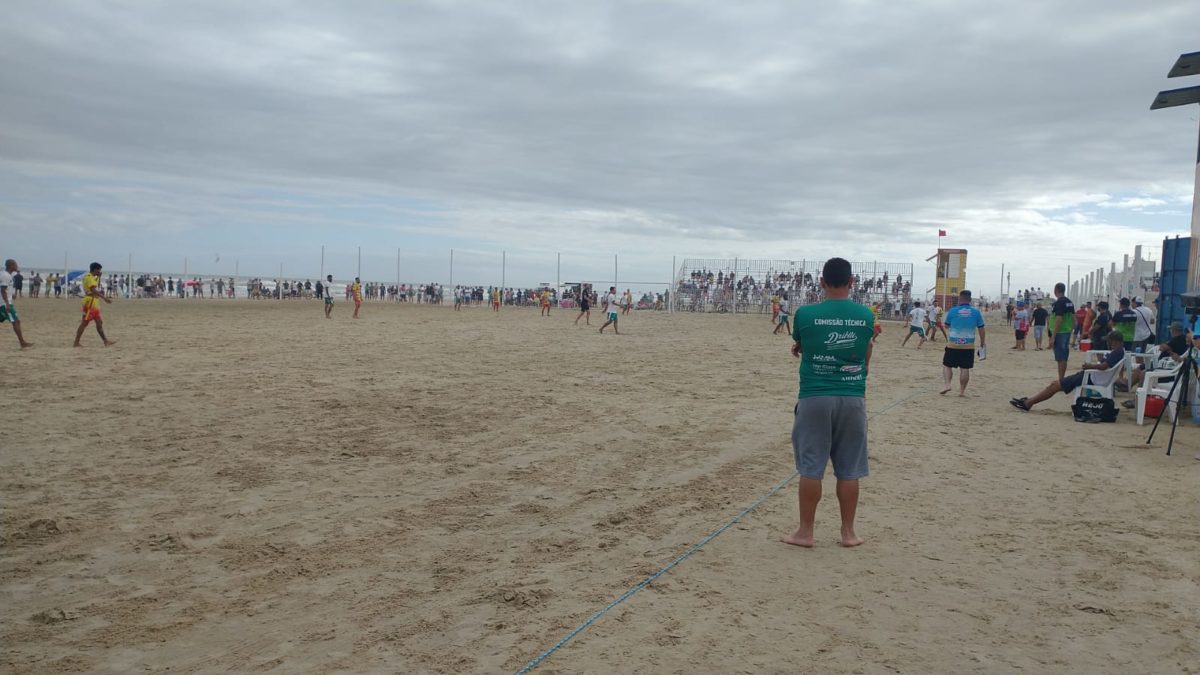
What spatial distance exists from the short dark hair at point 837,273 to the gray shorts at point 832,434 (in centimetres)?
70

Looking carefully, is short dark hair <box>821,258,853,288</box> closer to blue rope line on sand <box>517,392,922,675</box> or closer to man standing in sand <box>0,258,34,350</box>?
blue rope line on sand <box>517,392,922,675</box>

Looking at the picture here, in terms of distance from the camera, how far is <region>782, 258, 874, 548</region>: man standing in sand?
4742 mm

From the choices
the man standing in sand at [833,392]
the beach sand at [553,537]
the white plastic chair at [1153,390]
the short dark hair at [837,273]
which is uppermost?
the short dark hair at [837,273]

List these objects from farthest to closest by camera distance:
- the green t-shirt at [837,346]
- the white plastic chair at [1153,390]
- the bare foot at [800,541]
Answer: the white plastic chair at [1153,390] < the bare foot at [800,541] < the green t-shirt at [837,346]

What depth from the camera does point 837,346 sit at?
187 inches

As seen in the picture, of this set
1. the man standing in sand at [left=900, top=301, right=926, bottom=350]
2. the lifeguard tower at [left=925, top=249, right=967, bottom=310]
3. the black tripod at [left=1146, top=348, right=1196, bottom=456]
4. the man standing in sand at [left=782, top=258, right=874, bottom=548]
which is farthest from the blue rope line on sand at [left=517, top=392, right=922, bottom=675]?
the lifeguard tower at [left=925, top=249, right=967, bottom=310]

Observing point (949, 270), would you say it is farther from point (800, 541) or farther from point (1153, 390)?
point (800, 541)

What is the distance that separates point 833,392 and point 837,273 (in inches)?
28.6

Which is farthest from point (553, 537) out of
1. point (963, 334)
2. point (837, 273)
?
point (963, 334)

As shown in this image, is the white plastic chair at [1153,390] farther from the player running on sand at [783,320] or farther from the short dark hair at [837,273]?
the player running on sand at [783,320]

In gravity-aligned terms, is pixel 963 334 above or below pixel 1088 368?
above

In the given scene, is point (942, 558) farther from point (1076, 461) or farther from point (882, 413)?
point (882, 413)

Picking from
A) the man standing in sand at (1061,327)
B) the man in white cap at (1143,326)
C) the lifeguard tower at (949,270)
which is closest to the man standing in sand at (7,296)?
the man standing in sand at (1061,327)

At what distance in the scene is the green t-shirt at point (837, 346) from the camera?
15.5 ft
